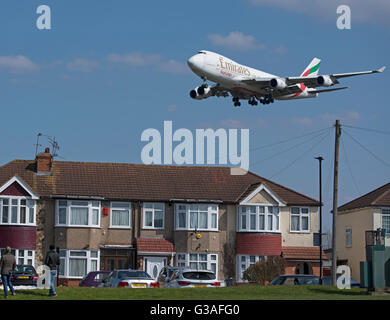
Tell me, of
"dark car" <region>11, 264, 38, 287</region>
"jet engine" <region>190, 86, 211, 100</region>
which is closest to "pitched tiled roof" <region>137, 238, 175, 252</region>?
"jet engine" <region>190, 86, 211, 100</region>

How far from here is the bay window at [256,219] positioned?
62.7m

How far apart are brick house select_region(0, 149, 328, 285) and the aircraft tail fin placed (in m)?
11.7

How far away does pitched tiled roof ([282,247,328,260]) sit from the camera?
6234cm

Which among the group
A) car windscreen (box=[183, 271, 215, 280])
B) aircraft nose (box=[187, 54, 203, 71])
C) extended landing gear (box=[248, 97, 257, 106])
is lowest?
car windscreen (box=[183, 271, 215, 280])

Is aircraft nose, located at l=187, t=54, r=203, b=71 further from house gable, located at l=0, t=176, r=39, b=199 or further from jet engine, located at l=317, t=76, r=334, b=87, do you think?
house gable, located at l=0, t=176, r=39, b=199

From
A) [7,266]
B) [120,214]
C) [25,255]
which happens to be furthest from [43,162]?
[7,266]

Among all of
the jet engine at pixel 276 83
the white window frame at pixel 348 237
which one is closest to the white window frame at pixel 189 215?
the jet engine at pixel 276 83

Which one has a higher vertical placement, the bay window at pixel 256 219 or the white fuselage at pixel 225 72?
the white fuselage at pixel 225 72

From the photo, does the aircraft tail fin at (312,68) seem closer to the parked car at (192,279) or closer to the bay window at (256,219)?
the bay window at (256,219)

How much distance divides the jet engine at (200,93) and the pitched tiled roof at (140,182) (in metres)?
8.05

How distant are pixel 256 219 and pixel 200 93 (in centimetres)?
1071

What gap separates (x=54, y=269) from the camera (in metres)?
30.4

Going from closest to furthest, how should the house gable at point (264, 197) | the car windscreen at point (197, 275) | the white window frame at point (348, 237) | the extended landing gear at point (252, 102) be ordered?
the car windscreen at point (197, 275), the extended landing gear at point (252, 102), the house gable at point (264, 197), the white window frame at point (348, 237)

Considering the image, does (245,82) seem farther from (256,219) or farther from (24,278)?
(24,278)
